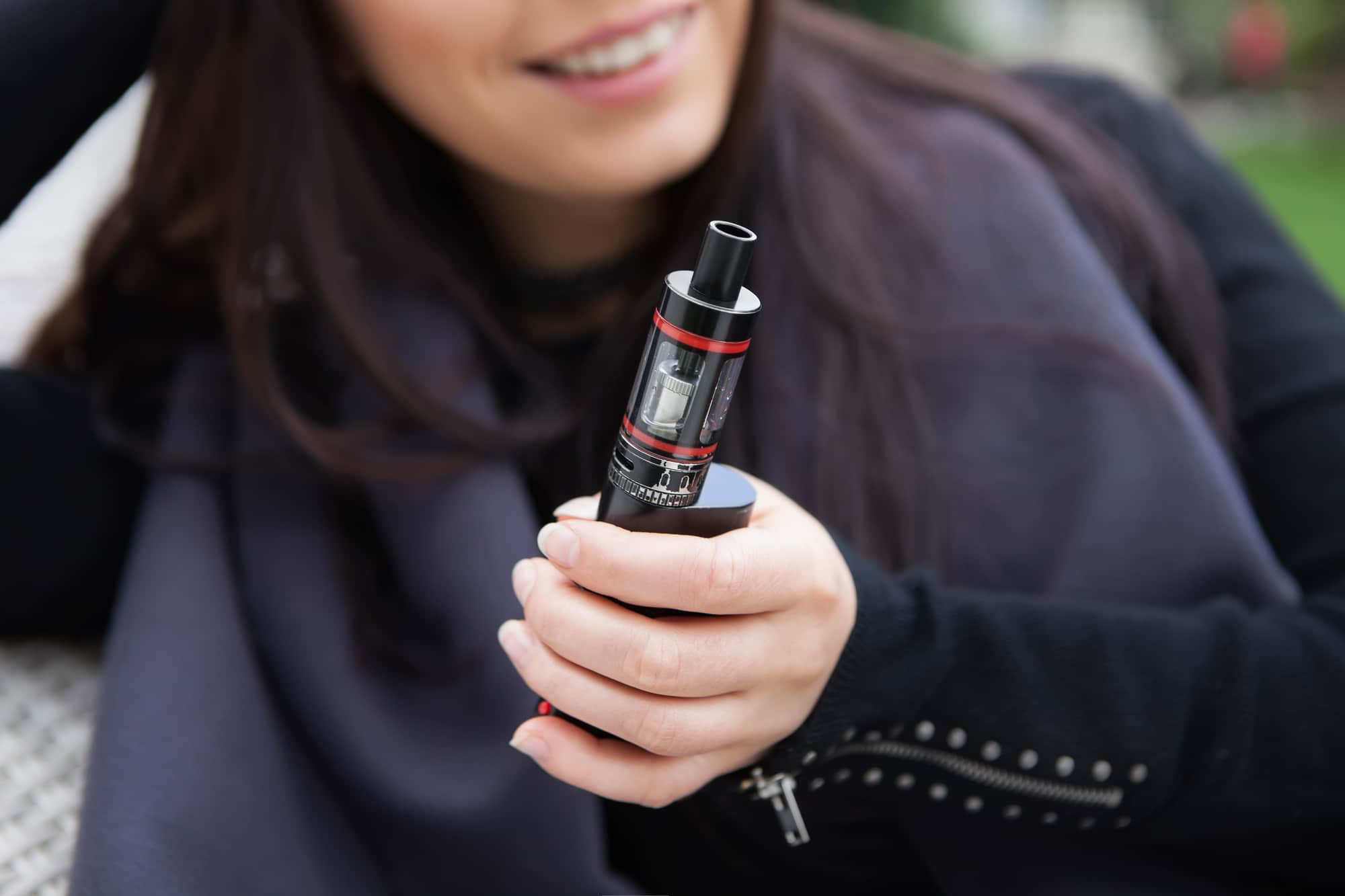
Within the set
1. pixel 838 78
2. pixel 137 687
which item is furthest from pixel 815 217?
pixel 137 687

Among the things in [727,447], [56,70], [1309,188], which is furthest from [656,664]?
[1309,188]

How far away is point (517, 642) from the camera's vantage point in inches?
19.6

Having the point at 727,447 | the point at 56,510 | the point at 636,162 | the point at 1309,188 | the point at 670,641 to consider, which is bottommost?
the point at 1309,188

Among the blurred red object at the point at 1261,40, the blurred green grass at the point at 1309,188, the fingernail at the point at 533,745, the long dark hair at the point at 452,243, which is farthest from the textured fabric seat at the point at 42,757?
the blurred red object at the point at 1261,40

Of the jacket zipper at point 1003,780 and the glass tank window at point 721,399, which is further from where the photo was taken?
the jacket zipper at point 1003,780

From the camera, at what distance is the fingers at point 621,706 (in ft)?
1.59

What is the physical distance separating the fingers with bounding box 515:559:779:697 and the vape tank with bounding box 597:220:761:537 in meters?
0.04

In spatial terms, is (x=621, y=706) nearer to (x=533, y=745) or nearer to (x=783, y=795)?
(x=533, y=745)

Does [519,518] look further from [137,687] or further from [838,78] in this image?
[838,78]

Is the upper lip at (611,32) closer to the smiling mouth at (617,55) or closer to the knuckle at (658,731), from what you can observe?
the smiling mouth at (617,55)

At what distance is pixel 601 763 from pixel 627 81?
527 mm

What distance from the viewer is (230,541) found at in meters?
0.86

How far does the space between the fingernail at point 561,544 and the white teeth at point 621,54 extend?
47cm

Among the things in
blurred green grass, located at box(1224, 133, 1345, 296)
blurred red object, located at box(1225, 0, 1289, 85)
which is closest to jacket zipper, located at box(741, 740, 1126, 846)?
blurred green grass, located at box(1224, 133, 1345, 296)
